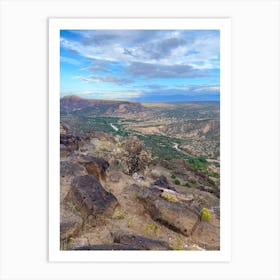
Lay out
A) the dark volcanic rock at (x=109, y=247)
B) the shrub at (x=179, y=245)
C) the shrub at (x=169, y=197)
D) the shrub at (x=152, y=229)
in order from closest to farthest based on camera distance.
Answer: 1. the dark volcanic rock at (x=109, y=247)
2. the shrub at (x=179, y=245)
3. the shrub at (x=152, y=229)
4. the shrub at (x=169, y=197)

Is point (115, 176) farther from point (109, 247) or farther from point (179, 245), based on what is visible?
point (179, 245)

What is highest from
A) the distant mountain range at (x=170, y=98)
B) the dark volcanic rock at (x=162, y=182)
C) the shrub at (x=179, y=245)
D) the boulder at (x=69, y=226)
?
the distant mountain range at (x=170, y=98)

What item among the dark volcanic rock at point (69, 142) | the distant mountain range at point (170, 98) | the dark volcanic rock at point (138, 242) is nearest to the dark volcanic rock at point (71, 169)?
the dark volcanic rock at point (69, 142)

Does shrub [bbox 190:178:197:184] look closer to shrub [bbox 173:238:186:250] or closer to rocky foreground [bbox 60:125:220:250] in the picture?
rocky foreground [bbox 60:125:220:250]

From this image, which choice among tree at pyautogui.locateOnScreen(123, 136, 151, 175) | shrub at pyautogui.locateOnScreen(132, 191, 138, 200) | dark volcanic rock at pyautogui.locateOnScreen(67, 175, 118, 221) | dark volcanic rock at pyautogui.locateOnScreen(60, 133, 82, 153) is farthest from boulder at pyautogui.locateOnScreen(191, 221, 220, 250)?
dark volcanic rock at pyautogui.locateOnScreen(60, 133, 82, 153)

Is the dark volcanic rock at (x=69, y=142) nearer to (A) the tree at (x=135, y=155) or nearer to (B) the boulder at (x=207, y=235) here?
(A) the tree at (x=135, y=155)
